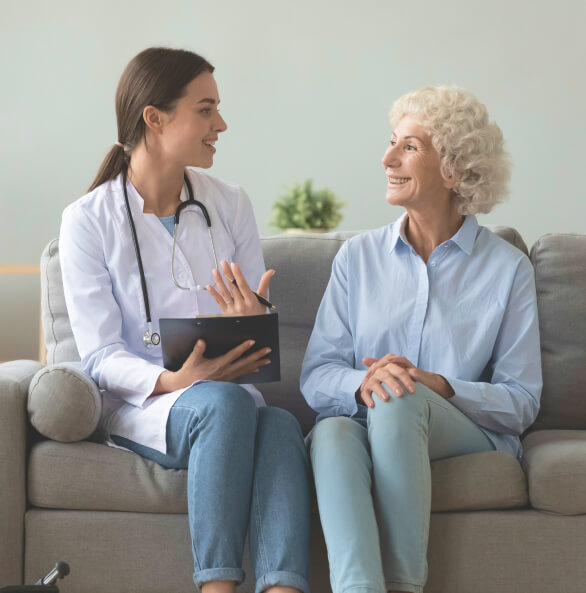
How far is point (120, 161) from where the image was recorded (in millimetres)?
2236

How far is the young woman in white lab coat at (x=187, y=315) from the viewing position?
1.66 metres

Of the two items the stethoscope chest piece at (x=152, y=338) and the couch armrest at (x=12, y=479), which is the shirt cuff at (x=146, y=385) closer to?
the stethoscope chest piece at (x=152, y=338)

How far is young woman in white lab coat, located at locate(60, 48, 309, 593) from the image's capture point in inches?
65.4

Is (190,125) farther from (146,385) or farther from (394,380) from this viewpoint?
(394,380)

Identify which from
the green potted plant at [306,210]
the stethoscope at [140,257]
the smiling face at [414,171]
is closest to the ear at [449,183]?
the smiling face at [414,171]

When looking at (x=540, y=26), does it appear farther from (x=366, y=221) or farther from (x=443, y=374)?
(x=443, y=374)

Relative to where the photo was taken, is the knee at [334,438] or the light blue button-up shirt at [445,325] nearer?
the knee at [334,438]

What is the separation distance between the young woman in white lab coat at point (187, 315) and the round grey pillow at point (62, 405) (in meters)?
0.07

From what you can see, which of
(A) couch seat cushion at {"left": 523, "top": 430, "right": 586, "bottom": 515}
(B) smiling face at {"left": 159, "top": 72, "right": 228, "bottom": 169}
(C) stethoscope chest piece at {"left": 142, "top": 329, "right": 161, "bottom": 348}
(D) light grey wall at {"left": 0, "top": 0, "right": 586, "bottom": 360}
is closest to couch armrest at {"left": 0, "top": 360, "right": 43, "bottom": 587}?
(C) stethoscope chest piece at {"left": 142, "top": 329, "right": 161, "bottom": 348}

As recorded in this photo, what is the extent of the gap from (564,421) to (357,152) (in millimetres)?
2127

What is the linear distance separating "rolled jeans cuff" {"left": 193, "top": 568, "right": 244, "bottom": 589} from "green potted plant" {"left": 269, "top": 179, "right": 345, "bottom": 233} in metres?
2.21

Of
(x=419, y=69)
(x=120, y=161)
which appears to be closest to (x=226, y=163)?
(x=419, y=69)

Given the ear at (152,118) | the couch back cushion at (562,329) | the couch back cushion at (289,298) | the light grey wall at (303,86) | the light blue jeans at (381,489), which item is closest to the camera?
the light blue jeans at (381,489)

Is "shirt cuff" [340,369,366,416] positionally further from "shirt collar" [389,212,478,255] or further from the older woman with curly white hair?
"shirt collar" [389,212,478,255]
